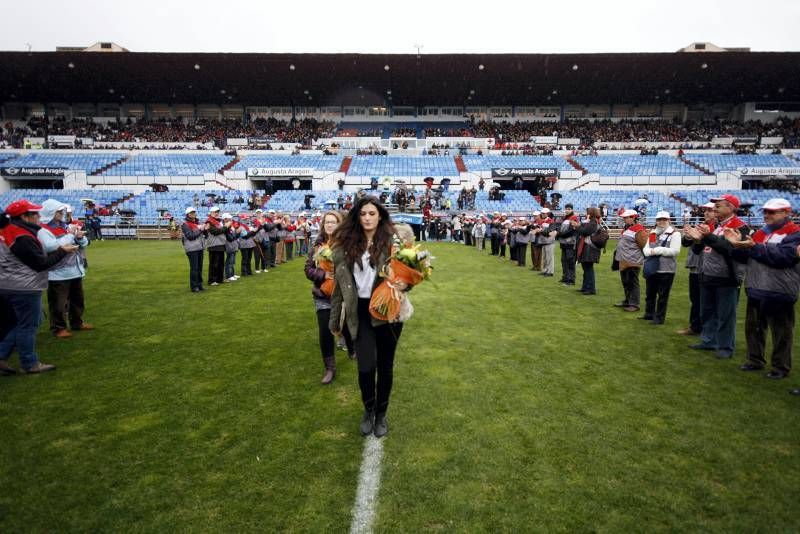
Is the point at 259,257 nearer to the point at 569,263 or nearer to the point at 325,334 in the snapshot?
the point at 569,263

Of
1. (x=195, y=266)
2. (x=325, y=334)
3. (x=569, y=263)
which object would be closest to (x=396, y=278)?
(x=325, y=334)

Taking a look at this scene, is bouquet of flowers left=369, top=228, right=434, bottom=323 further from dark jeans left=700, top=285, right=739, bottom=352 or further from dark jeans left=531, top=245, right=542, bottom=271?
dark jeans left=531, top=245, right=542, bottom=271

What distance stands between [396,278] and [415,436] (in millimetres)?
1451

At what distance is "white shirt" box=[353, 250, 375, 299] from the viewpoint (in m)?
3.79

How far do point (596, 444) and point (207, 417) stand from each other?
11.8 ft

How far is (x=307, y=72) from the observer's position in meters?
44.5

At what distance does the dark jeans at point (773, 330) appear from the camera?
17.6 ft

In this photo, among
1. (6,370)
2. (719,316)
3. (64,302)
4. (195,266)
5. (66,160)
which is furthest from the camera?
(66,160)

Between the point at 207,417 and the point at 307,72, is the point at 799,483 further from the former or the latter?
the point at 307,72

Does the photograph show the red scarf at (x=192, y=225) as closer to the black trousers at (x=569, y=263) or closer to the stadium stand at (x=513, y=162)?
the black trousers at (x=569, y=263)

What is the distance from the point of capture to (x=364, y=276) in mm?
3799

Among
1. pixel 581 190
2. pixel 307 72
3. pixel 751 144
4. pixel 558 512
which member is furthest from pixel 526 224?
pixel 751 144

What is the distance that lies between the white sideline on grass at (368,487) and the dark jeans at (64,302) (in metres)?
6.08

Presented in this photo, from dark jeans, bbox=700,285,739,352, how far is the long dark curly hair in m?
5.14
